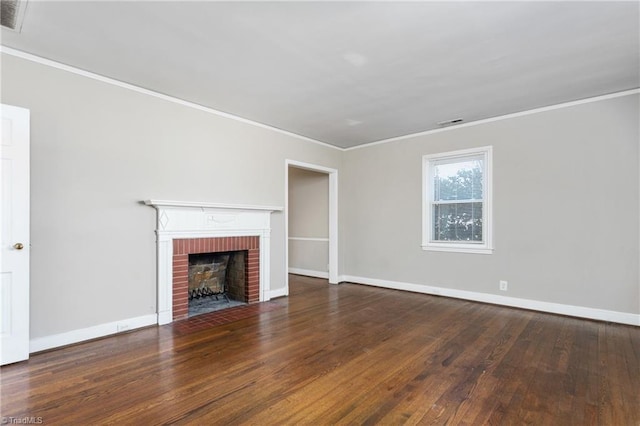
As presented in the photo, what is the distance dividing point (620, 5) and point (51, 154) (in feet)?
15.3

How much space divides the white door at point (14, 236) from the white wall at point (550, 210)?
4769mm

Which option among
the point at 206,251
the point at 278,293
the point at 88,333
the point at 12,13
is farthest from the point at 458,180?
the point at 12,13

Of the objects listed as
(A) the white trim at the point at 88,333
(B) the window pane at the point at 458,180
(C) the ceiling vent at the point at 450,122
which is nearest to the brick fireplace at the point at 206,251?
(A) the white trim at the point at 88,333

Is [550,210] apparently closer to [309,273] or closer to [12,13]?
[309,273]

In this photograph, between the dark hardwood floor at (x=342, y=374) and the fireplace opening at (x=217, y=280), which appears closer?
the dark hardwood floor at (x=342, y=374)

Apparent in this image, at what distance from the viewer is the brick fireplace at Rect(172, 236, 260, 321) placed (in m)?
3.93

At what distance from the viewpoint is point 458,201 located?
16.8 ft

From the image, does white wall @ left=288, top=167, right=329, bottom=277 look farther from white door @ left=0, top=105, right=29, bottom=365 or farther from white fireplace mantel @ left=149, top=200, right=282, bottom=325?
white door @ left=0, top=105, right=29, bottom=365

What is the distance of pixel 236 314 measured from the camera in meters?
4.18

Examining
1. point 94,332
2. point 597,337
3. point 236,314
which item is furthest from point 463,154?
point 94,332

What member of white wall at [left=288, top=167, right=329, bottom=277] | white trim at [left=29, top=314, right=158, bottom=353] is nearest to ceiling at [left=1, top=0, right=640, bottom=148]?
white trim at [left=29, top=314, right=158, bottom=353]

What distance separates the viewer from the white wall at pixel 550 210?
381 cm

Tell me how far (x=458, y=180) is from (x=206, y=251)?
151 inches

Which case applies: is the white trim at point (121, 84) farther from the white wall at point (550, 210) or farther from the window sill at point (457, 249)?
the window sill at point (457, 249)
